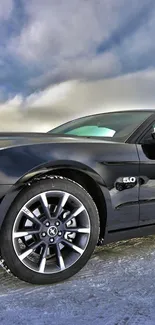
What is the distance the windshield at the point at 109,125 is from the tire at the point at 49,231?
0.77 m

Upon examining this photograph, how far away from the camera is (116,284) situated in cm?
221

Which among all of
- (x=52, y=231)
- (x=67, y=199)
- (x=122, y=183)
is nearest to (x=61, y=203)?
(x=67, y=199)

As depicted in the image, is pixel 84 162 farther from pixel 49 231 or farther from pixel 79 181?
pixel 49 231

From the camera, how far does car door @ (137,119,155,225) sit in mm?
2582

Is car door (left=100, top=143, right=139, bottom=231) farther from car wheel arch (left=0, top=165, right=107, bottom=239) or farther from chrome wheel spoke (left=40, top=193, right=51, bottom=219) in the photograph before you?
chrome wheel spoke (left=40, top=193, right=51, bottom=219)

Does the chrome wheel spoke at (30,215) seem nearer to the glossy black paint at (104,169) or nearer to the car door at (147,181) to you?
the glossy black paint at (104,169)

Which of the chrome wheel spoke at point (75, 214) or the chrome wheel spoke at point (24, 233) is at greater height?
the chrome wheel spoke at point (75, 214)

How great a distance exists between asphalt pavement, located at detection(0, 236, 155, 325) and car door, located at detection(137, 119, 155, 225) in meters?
0.38

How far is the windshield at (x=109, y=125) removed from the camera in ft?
9.50

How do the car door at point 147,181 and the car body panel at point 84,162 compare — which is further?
the car door at point 147,181

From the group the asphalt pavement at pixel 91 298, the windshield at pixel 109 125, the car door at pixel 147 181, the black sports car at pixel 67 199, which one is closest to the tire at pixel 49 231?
the black sports car at pixel 67 199

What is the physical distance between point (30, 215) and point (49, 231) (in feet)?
0.56

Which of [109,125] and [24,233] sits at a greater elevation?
[109,125]

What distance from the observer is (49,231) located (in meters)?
2.18
